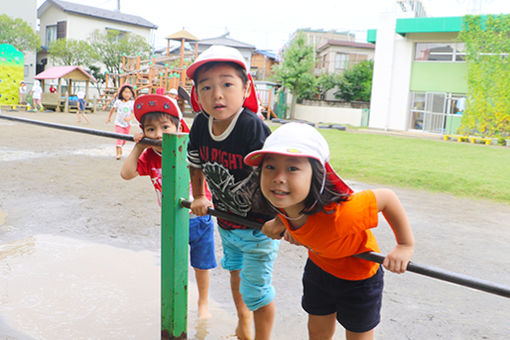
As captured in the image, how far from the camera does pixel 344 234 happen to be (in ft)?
5.15

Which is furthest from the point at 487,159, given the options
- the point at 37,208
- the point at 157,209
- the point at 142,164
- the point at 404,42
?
the point at 404,42

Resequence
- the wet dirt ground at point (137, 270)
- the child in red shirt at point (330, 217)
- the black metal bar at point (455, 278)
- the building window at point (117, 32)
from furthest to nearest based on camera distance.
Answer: the building window at point (117, 32) < the wet dirt ground at point (137, 270) < the child in red shirt at point (330, 217) < the black metal bar at point (455, 278)

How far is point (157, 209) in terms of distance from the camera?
17.2 feet

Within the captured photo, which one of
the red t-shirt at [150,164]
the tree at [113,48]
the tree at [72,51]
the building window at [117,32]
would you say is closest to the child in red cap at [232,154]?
the red t-shirt at [150,164]

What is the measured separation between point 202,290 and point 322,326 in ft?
3.22

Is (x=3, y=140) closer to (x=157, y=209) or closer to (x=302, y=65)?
(x=157, y=209)

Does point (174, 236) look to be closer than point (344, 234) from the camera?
No

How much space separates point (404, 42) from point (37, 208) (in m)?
20.5

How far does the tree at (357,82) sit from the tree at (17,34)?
58.9ft

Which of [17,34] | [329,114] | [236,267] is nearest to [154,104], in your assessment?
[236,267]

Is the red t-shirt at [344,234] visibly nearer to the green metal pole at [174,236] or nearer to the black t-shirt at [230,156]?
the black t-shirt at [230,156]

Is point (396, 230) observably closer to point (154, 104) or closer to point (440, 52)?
point (154, 104)

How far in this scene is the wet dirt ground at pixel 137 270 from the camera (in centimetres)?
266

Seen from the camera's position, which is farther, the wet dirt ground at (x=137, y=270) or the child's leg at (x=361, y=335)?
the wet dirt ground at (x=137, y=270)
